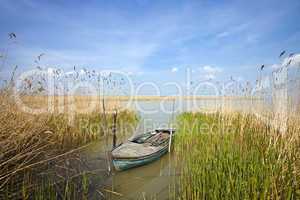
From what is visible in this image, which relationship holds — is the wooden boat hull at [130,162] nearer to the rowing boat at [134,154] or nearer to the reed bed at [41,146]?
the rowing boat at [134,154]

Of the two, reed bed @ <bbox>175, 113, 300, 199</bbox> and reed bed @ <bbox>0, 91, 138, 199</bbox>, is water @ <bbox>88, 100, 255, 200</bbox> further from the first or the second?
reed bed @ <bbox>175, 113, 300, 199</bbox>

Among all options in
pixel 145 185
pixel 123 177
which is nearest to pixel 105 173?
pixel 123 177

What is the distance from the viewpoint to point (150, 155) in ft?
19.4

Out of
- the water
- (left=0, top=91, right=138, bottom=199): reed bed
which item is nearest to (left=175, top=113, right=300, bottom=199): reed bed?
the water

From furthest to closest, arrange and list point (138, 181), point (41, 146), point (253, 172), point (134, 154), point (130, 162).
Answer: point (134, 154) < point (130, 162) < point (138, 181) < point (41, 146) < point (253, 172)

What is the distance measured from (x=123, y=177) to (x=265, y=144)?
3.54 metres

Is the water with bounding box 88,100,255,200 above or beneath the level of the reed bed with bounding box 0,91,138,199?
beneath

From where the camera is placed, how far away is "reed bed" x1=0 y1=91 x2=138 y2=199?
3129 millimetres

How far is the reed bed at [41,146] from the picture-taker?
3.13 metres

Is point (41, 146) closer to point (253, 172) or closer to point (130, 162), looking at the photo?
point (130, 162)

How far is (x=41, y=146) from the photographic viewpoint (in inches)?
182

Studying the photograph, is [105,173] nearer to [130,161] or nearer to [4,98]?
[130,161]

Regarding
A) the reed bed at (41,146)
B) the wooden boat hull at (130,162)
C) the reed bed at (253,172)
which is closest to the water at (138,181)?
the wooden boat hull at (130,162)

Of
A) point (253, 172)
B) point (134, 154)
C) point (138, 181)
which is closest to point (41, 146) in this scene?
point (134, 154)
